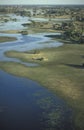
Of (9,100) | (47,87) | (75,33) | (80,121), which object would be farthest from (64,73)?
(75,33)

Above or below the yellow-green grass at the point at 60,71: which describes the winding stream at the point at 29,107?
above

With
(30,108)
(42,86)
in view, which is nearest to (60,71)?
(42,86)

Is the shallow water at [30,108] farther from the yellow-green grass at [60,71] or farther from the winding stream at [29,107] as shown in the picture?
the yellow-green grass at [60,71]

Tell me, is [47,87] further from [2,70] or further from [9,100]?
[2,70]

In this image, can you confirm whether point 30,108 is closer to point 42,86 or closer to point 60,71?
point 42,86

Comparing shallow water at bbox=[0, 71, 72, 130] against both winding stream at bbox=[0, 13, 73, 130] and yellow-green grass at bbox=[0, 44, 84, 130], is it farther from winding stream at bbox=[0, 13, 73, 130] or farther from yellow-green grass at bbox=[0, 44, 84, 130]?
yellow-green grass at bbox=[0, 44, 84, 130]
